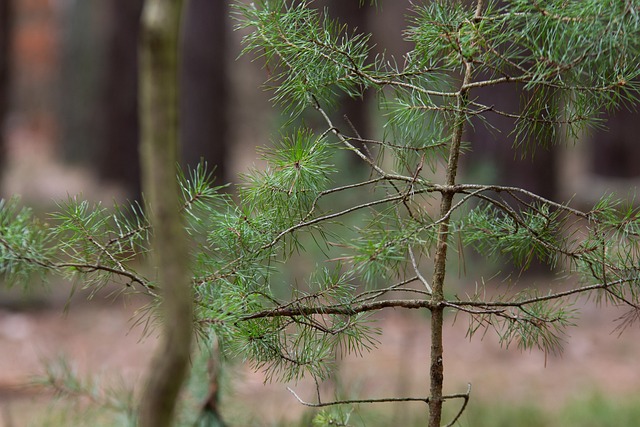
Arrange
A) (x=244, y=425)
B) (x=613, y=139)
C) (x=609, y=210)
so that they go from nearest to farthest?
(x=609, y=210) < (x=244, y=425) < (x=613, y=139)

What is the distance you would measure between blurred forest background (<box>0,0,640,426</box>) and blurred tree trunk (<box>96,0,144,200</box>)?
2cm

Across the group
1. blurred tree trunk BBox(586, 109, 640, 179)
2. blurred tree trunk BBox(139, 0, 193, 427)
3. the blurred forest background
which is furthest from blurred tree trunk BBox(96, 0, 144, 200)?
blurred tree trunk BBox(139, 0, 193, 427)

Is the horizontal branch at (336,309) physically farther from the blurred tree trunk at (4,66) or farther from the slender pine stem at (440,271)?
the blurred tree trunk at (4,66)

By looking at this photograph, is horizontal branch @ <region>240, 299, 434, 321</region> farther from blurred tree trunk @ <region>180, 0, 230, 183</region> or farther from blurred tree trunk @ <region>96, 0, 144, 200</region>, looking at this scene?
blurred tree trunk @ <region>96, 0, 144, 200</region>

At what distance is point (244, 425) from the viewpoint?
3.08 metres

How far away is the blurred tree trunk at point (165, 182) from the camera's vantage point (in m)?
1.02

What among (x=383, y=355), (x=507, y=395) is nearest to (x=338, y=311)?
(x=507, y=395)

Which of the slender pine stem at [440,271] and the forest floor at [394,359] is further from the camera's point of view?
the forest floor at [394,359]

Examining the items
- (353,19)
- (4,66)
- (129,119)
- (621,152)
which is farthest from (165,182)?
(621,152)

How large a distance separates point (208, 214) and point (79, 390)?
132 cm

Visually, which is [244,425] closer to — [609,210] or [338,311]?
[338,311]

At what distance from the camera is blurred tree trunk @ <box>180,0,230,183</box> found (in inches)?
332

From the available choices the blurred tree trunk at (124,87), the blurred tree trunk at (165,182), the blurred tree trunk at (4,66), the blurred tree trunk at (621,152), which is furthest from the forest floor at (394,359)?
the blurred tree trunk at (621,152)

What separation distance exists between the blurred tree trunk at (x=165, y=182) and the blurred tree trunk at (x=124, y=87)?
380 inches
